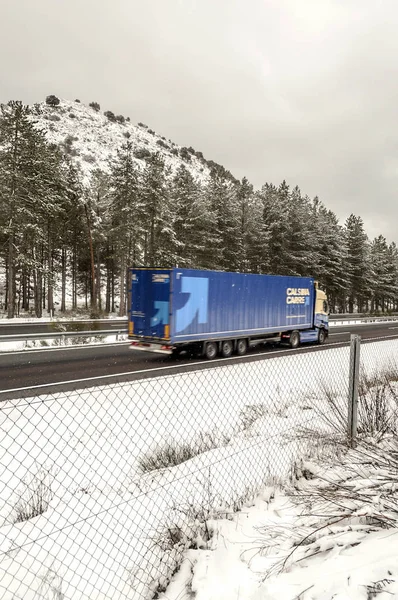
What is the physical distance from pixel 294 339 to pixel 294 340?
0.06 metres

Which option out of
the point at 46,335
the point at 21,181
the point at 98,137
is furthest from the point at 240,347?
the point at 98,137

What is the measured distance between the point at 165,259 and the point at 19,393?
2782cm

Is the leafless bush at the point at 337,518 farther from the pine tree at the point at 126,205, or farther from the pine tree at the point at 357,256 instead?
the pine tree at the point at 357,256

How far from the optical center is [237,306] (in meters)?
16.7

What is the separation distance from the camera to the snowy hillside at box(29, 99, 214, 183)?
11874 centimetres

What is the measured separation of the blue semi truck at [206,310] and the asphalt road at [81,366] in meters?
0.81

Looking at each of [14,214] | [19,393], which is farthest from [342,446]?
[14,214]

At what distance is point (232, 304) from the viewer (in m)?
16.5

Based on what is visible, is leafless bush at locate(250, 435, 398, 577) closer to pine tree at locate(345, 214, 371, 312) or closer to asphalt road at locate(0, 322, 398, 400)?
asphalt road at locate(0, 322, 398, 400)

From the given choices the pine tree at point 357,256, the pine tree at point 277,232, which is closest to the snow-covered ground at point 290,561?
the pine tree at point 277,232

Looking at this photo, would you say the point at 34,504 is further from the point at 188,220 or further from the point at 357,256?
the point at 357,256

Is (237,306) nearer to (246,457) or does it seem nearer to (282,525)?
(246,457)

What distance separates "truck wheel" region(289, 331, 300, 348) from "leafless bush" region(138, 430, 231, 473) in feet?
48.3

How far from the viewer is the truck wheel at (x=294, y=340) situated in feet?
66.8
